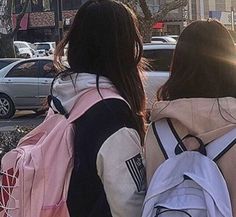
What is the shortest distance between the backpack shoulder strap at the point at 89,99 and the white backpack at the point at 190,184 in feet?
0.93

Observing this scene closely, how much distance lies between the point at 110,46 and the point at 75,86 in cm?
20

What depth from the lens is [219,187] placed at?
6.58 ft

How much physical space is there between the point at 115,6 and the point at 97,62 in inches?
8.6

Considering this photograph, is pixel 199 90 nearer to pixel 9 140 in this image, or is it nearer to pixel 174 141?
pixel 174 141

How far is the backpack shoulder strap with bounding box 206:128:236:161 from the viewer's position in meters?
2.04

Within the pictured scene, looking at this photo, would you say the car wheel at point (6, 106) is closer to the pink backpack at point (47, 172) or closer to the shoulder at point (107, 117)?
the pink backpack at point (47, 172)

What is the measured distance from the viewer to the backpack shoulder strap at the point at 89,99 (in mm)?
2174

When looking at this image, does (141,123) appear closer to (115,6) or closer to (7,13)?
(115,6)

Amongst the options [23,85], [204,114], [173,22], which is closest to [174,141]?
[204,114]

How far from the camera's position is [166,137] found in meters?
2.13

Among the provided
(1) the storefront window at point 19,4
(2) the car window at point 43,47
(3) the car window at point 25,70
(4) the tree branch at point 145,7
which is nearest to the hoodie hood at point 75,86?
(4) the tree branch at point 145,7

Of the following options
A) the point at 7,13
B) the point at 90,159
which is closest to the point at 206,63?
the point at 90,159

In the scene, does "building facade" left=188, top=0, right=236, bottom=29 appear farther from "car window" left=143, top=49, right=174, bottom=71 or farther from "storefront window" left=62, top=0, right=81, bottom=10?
"car window" left=143, top=49, right=174, bottom=71

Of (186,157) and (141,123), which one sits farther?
(141,123)
